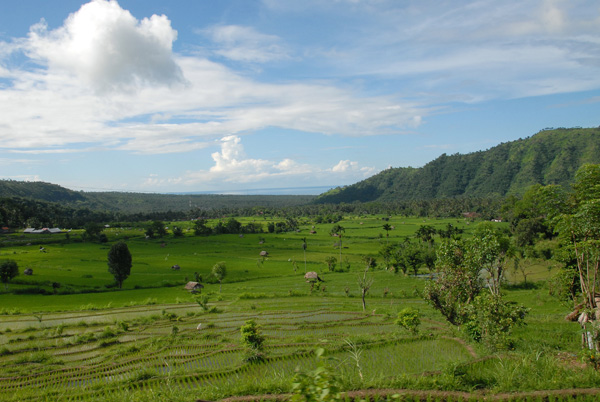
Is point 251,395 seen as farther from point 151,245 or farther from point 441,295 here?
point 151,245

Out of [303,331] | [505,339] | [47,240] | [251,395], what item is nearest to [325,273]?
[303,331]

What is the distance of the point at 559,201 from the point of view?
13.7 meters

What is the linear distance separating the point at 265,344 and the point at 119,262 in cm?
3183

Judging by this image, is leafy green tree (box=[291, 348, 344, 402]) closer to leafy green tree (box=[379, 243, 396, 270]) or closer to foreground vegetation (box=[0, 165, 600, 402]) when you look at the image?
foreground vegetation (box=[0, 165, 600, 402])

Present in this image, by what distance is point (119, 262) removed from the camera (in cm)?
4294

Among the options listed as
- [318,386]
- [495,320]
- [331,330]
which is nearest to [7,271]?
[331,330]

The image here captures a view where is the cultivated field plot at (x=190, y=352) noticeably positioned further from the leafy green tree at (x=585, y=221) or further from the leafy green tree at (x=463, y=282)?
the leafy green tree at (x=585, y=221)

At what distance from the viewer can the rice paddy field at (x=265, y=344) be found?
1053cm

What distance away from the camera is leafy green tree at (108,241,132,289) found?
42594 mm

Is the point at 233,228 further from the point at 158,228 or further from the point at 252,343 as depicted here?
the point at 252,343

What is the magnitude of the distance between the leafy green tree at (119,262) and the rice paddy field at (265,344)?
175 centimetres

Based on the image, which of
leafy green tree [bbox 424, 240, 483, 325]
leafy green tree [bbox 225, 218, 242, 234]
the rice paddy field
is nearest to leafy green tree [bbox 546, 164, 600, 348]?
the rice paddy field

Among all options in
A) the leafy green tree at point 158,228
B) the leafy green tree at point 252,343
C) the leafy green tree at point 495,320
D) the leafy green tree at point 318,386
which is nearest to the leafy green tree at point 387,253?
the leafy green tree at point 495,320

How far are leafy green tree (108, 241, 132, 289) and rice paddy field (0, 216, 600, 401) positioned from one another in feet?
5.74
